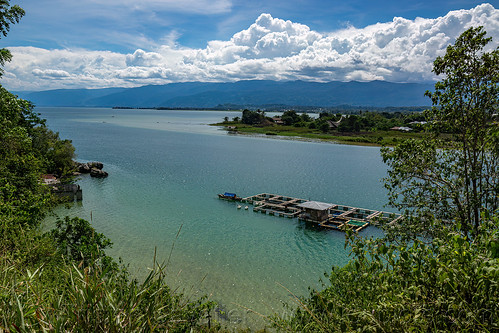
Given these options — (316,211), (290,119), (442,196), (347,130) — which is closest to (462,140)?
(442,196)

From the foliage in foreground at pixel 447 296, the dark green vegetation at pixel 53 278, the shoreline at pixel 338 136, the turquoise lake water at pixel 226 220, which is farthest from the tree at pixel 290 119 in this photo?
the foliage in foreground at pixel 447 296

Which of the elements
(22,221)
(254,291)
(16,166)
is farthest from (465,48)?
(16,166)

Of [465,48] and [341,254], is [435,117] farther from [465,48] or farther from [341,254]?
[341,254]

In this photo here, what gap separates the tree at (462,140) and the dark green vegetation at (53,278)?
8954 mm

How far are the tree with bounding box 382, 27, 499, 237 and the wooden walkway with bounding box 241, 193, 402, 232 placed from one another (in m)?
19.3

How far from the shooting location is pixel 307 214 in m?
33.4

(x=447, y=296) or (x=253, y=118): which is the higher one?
(x=253, y=118)

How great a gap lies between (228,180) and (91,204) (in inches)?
776

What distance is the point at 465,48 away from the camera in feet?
31.5

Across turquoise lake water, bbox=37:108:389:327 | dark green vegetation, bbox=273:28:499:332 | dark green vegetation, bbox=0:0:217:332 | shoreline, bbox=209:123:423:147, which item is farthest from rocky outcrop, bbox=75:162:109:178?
shoreline, bbox=209:123:423:147

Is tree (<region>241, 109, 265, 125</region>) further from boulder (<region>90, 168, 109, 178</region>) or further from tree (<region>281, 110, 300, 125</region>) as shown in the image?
boulder (<region>90, 168, 109, 178</region>)

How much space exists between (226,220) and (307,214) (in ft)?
28.0

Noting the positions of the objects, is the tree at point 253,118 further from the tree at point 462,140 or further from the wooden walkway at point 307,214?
the tree at point 462,140

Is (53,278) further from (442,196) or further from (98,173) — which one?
(98,173)
